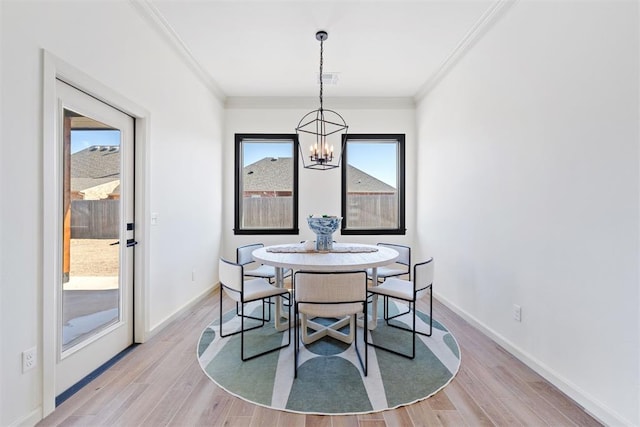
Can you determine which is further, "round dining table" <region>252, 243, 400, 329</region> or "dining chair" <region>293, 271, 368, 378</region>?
"round dining table" <region>252, 243, 400, 329</region>

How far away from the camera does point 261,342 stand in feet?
8.13

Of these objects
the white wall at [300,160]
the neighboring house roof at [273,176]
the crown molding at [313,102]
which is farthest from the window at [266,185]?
the crown molding at [313,102]

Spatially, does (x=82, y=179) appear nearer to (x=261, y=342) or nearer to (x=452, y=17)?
(x=261, y=342)

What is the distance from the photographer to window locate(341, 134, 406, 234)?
4402mm

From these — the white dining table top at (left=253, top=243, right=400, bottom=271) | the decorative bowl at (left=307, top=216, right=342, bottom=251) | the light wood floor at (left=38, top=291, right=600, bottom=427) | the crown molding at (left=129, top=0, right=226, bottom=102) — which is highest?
the crown molding at (left=129, top=0, right=226, bottom=102)

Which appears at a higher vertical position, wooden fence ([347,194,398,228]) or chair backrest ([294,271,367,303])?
wooden fence ([347,194,398,228])

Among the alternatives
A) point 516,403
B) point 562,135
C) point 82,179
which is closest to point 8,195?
point 82,179

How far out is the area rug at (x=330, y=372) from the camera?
5.70 feet

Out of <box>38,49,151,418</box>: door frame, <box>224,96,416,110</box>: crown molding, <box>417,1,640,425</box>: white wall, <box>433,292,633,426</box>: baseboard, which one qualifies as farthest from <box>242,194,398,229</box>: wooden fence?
<box>38,49,151,418</box>: door frame

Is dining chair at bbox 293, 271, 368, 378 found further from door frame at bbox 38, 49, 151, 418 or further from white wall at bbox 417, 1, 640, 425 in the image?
door frame at bbox 38, 49, 151, 418

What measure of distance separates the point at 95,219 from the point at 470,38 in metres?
3.57

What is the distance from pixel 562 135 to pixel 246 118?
3756 millimetres

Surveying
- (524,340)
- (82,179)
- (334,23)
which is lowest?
(524,340)

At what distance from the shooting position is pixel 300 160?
170 inches
